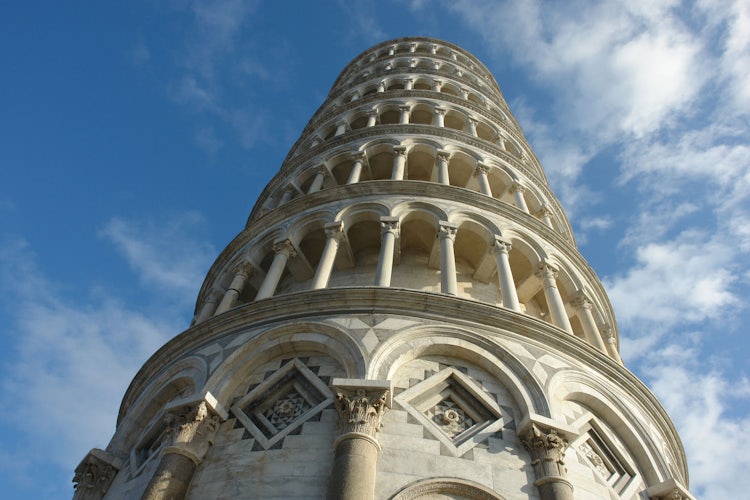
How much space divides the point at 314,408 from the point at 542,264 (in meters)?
7.04

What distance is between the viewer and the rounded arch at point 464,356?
31.5 feet

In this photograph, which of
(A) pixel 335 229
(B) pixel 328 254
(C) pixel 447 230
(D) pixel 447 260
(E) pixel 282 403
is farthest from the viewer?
(A) pixel 335 229

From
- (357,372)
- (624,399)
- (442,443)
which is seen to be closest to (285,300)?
(357,372)

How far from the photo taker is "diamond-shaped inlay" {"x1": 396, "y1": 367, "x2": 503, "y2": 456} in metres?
9.03

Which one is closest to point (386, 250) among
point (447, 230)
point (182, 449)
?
point (447, 230)

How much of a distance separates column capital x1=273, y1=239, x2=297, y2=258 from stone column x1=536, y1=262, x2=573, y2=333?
5516 millimetres

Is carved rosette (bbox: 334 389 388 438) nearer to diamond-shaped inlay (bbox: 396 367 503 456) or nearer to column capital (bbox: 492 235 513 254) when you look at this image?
diamond-shaped inlay (bbox: 396 367 503 456)

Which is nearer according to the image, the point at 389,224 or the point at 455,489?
the point at 455,489

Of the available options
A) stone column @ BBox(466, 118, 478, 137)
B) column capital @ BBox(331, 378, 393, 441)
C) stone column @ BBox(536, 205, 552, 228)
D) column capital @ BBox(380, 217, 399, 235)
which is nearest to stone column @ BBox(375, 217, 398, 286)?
column capital @ BBox(380, 217, 399, 235)

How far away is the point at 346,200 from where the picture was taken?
596 inches

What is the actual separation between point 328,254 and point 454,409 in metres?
4.82

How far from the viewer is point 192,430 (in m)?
9.20

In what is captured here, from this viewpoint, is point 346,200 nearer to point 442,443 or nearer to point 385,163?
point 385,163

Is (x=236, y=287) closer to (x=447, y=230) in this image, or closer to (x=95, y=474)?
(x=447, y=230)
